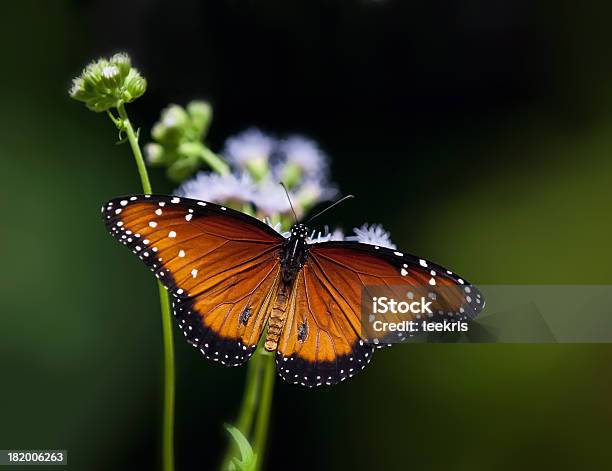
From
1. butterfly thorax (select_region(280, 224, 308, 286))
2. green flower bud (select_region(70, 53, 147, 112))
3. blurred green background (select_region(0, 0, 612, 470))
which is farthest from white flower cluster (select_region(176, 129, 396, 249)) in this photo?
blurred green background (select_region(0, 0, 612, 470))

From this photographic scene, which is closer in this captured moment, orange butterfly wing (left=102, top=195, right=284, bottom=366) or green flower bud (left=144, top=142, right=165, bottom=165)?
orange butterfly wing (left=102, top=195, right=284, bottom=366)

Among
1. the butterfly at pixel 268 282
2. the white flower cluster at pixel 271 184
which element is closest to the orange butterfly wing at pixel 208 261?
the butterfly at pixel 268 282

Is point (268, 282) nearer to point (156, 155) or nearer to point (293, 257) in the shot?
point (293, 257)

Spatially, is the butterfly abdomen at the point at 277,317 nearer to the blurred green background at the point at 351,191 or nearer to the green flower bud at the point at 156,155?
the green flower bud at the point at 156,155

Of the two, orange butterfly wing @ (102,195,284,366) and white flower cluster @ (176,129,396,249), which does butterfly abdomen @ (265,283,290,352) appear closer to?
orange butterfly wing @ (102,195,284,366)

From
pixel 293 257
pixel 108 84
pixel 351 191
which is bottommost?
pixel 293 257

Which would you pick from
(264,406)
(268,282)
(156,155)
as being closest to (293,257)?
(268,282)

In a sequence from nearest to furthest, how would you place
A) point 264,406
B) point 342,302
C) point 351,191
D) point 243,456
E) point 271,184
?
point 243,456
point 264,406
point 342,302
point 271,184
point 351,191
